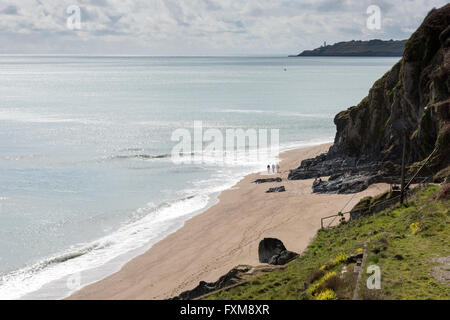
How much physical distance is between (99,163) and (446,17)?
42614mm

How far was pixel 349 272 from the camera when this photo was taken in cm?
1933

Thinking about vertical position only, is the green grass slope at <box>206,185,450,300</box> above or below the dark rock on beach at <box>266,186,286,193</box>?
above

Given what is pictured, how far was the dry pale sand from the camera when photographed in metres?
27.9

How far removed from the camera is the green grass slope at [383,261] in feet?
57.7

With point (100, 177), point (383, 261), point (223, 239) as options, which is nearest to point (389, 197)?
point (223, 239)

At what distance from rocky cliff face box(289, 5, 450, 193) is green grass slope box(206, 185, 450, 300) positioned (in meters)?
9.50

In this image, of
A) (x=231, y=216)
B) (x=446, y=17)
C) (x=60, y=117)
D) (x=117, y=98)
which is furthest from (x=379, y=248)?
(x=117, y=98)

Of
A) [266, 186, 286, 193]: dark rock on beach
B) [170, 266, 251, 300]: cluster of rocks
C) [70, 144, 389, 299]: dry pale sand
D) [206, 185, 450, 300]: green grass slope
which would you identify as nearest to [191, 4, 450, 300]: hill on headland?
[206, 185, 450, 300]: green grass slope

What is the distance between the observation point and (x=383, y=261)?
66.9 ft

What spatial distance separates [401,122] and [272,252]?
22632 mm

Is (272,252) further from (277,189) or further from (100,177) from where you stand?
(100,177)

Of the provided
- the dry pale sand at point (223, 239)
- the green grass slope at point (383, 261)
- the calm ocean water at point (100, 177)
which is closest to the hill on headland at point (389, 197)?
the green grass slope at point (383, 261)

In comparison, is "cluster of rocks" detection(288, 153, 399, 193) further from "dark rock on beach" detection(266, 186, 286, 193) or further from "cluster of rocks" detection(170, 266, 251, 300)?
"cluster of rocks" detection(170, 266, 251, 300)

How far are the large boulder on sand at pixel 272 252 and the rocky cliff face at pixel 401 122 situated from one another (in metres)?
14.2
